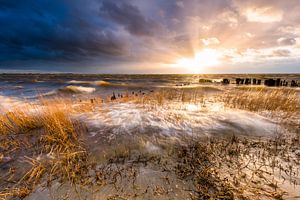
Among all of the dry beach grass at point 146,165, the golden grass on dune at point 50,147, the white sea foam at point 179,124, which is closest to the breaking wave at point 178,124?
the white sea foam at point 179,124

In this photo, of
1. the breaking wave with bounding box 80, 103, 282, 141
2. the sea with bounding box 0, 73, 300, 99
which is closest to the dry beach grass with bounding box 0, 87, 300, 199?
the breaking wave with bounding box 80, 103, 282, 141

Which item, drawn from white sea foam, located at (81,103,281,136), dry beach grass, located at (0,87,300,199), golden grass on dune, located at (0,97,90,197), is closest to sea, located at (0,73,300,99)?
golden grass on dune, located at (0,97,90,197)

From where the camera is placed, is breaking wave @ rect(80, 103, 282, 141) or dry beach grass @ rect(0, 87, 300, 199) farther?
breaking wave @ rect(80, 103, 282, 141)

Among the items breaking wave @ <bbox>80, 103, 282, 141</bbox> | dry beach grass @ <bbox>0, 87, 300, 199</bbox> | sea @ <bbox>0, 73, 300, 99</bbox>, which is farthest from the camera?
sea @ <bbox>0, 73, 300, 99</bbox>

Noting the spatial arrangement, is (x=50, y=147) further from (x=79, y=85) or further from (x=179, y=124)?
(x=79, y=85)

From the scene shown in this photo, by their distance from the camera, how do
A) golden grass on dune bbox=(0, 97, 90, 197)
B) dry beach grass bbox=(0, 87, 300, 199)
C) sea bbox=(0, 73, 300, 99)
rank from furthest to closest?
sea bbox=(0, 73, 300, 99) → golden grass on dune bbox=(0, 97, 90, 197) → dry beach grass bbox=(0, 87, 300, 199)

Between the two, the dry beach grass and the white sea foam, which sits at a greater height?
the white sea foam

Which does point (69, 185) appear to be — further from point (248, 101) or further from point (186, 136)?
point (248, 101)

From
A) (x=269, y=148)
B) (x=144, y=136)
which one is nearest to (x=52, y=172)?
(x=144, y=136)

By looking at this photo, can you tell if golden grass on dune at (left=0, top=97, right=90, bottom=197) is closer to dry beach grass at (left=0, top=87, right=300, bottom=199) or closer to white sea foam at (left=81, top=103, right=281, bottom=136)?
dry beach grass at (left=0, top=87, right=300, bottom=199)

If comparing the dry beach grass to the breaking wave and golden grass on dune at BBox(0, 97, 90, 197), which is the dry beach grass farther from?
the breaking wave

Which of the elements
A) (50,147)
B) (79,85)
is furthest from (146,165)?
(79,85)

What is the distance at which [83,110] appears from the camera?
6.50m

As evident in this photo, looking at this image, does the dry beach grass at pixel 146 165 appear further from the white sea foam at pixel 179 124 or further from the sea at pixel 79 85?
the sea at pixel 79 85
